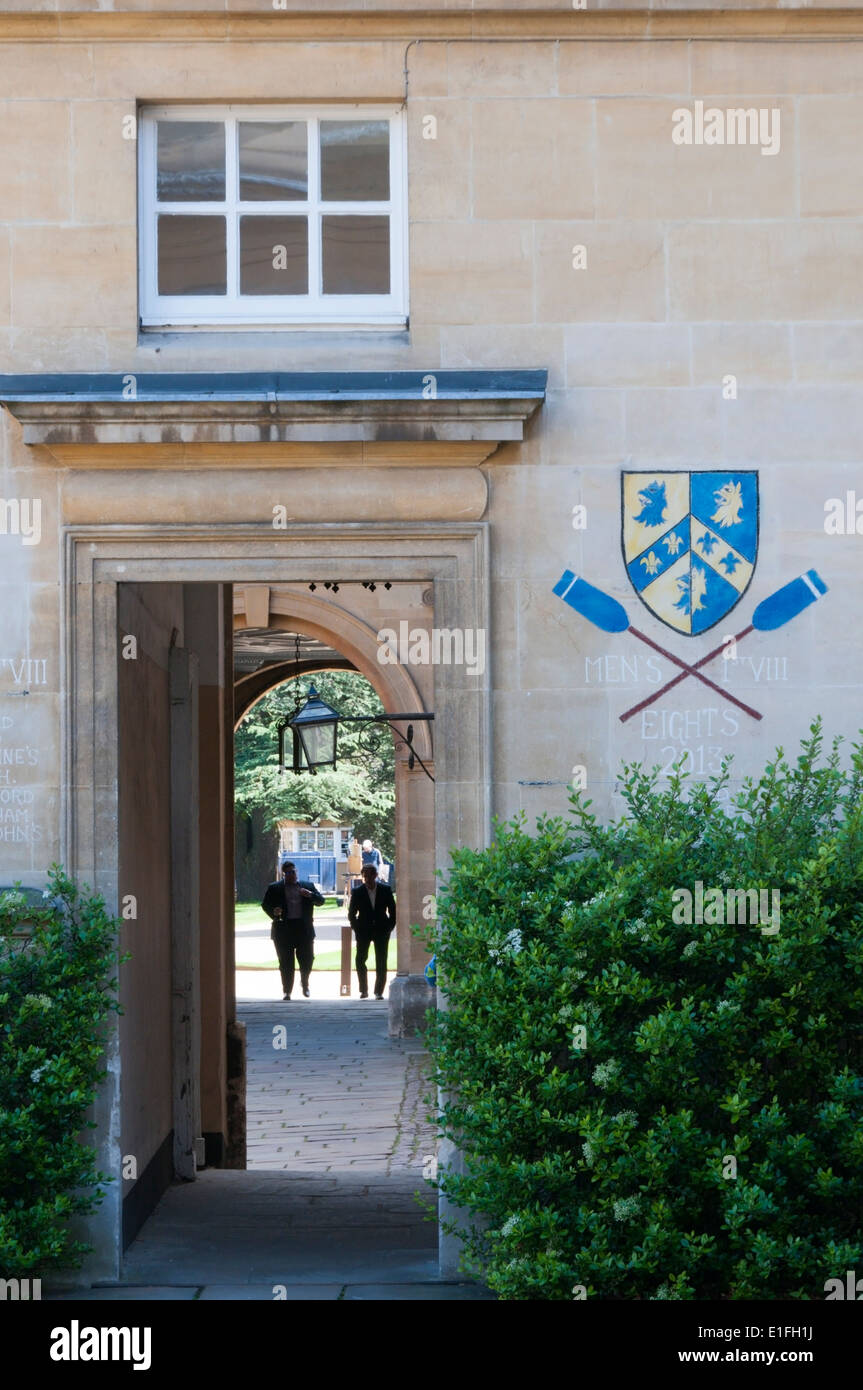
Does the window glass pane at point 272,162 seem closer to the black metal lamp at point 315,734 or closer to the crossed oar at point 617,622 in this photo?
the crossed oar at point 617,622

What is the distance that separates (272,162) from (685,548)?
249 cm

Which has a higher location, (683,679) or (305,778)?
(683,679)

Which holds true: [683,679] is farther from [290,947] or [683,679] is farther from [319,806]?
[319,806]

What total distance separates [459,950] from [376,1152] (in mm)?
5395

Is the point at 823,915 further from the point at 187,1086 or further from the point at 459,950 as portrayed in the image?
the point at 187,1086

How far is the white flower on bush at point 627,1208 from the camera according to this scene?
6051mm

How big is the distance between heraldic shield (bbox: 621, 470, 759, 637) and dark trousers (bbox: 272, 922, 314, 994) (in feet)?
46.9

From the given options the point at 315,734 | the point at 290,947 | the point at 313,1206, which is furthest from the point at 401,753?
the point at 313,1206

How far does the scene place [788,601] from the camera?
7.28 m

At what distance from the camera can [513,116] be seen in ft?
24.1

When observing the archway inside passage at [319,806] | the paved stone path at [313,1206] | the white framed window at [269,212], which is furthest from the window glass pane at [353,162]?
the archway inside passage at [319,806]

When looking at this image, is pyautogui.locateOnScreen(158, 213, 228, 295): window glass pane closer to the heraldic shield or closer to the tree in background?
the heraldic shield

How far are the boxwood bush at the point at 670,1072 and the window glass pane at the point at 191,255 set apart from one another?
2.89 metres

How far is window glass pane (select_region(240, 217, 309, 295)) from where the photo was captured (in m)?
7.49
